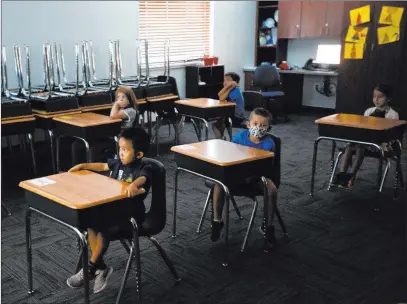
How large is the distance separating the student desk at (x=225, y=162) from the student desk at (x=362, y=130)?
41.0 inches

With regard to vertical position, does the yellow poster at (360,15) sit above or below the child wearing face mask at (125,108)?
above

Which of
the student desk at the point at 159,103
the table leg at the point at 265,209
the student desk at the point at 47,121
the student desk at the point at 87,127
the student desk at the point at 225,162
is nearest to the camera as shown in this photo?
the student desk at the point at 225,162

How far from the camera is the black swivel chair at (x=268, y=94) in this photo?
22.6 feet

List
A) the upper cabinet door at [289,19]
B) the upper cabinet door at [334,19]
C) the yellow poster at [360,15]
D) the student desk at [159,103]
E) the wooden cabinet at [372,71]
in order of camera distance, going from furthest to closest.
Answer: the upper cabinet door at [289,19]
the upper cabinet door at [334,19]
the yellow poster at [360,15]
the wooden cabinet at [372,71]
the student desk at [159,103]

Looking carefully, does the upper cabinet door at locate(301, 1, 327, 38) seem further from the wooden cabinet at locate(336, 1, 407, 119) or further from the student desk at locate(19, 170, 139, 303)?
the student desk at locate(19, 170, 139, 303)

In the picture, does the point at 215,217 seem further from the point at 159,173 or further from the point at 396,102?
the point at 396,102

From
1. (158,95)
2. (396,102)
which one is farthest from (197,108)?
(396,102)

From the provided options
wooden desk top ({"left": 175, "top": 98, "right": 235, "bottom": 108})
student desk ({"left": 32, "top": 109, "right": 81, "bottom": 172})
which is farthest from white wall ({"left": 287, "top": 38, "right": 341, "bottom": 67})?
student desk ({"left": 32, "top": 109, "right": 81, "bottom": 172})

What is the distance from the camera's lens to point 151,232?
2314 mm

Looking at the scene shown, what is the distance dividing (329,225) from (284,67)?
16.0 feet

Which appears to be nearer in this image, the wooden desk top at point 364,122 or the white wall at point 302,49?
the wooden desk top at point 364,122

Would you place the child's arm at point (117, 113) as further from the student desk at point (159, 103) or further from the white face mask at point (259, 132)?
the white face mask at point (259, 132)

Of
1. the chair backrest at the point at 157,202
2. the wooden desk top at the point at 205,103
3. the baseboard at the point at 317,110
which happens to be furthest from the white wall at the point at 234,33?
the chair backrest at the point at 157,202

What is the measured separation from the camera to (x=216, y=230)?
119 inches
